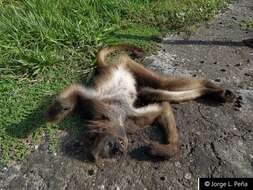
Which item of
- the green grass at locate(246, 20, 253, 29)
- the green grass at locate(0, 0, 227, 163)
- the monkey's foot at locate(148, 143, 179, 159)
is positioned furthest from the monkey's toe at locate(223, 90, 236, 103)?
the green grass at locate(246, 20, 253, 29)

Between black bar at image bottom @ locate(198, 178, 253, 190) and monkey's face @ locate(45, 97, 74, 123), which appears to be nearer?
black bar at image bottom @ locate(198, 178, 253, 190)

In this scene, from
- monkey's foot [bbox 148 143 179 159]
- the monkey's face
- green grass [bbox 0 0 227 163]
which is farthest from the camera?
green grass [bbox 0 0 227 163]

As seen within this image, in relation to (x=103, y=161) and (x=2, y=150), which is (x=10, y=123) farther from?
(x=103, y=161)

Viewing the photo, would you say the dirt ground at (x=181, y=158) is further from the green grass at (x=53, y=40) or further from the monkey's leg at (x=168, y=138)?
the green grass at (x=53, y=40)

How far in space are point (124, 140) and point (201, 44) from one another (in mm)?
2145

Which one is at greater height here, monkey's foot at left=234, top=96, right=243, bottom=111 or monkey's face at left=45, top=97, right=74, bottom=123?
monkey's face at left=45, top=97, right=74, bottom=123

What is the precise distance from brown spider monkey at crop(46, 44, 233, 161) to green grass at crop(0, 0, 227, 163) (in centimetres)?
27

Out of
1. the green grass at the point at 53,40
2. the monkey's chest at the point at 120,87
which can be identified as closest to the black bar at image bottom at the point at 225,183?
the monkey's chest at the point at 120,87

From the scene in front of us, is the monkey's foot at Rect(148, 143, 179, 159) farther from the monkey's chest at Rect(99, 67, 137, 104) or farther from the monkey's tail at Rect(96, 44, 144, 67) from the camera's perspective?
the monkey's tail at Rect(96, 44, 144, 67)

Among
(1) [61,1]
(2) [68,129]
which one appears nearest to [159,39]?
(1) [61,1]

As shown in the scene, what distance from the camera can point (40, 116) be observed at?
176 inches

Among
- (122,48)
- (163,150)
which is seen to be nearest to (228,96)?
(163,150)

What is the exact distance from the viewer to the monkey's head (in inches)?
153

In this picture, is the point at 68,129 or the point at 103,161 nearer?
the point at 103,161
